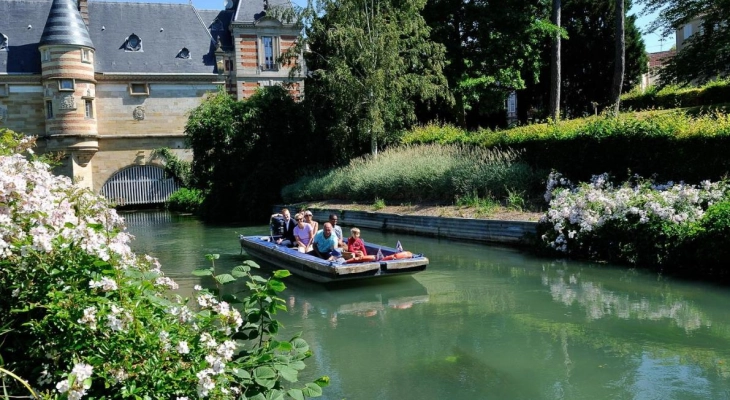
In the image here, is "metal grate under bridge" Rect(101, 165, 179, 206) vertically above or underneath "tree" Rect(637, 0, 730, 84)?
underneath

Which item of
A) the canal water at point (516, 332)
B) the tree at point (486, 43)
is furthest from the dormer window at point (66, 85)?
the canal water at point (516, 332)

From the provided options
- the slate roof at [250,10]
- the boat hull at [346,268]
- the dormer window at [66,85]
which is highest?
the slate roof at [250,10]

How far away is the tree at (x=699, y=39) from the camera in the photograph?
883 inches

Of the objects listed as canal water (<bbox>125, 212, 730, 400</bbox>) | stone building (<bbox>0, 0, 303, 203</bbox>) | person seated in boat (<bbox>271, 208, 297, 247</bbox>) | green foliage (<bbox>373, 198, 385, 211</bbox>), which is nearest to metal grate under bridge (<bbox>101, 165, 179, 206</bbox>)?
stone building (<bbox>0, 0, 303, 203</bbox>)

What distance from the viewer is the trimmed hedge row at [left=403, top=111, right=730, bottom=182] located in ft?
41.0

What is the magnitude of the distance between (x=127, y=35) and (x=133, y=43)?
526 millimetres

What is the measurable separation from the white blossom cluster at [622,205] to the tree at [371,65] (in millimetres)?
9572

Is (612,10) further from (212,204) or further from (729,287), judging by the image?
(729,287)

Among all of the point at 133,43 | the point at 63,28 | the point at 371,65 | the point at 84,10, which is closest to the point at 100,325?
the point at 371,65

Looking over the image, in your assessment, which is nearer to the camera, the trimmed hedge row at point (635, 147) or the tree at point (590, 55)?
the trimmed hedge row at point (635, 147)

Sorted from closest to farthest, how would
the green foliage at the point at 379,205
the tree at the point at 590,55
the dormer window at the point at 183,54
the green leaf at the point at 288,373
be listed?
the green leaf at the point at 288,373, the green foliage at the point at 379,205, the tree at the point at 590,55, the dormer window at the point at 183,54

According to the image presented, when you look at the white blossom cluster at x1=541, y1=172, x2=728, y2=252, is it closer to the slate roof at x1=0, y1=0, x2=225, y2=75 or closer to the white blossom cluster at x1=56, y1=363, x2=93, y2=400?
the white blossom cluster at x1=56, y1=363, x2=93, y2=400

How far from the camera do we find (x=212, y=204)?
26141mm

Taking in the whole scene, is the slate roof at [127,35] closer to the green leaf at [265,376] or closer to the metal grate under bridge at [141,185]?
the metal grate under bridge at [141,185]
